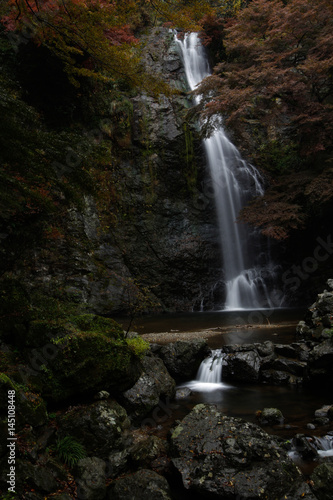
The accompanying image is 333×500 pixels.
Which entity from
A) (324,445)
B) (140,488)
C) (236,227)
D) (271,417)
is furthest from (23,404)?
(236,227)

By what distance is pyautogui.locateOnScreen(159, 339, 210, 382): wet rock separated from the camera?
6.04 meters

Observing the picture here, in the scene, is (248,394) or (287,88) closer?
(248,394)

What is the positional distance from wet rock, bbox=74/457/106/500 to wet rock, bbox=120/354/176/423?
1278 mm

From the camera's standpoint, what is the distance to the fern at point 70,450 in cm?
284

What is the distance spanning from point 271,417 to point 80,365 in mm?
2755

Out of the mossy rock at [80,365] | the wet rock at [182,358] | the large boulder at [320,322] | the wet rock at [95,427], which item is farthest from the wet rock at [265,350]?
the wet rock at [95,427]

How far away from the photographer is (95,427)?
318 centimetres

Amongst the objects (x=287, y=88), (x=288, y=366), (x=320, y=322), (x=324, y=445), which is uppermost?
(x=287, y=88)

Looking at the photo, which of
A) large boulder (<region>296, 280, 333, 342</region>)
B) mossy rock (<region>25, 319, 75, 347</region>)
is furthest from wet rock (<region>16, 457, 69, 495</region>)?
large boulder (<region>296, 280, 333, 342</region>)

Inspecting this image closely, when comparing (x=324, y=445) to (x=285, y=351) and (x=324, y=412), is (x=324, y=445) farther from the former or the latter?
(x=285, y=351)

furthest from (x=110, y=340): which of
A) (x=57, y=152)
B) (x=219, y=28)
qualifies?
(x=219, y=28)

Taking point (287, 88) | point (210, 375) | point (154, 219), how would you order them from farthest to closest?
point (154, 219), point (287, 88), point (210, 375)

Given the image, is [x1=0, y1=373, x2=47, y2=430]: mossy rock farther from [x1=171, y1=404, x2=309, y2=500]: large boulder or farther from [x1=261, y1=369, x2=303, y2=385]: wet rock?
[x1=261, y1=369, x2=303, y2=385]: wet rock

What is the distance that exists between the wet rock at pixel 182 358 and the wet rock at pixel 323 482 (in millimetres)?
3436
